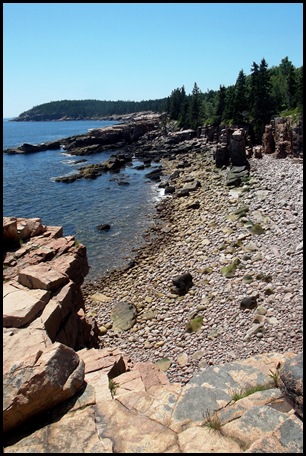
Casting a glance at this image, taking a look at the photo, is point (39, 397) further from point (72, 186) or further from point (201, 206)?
point (72, 186)

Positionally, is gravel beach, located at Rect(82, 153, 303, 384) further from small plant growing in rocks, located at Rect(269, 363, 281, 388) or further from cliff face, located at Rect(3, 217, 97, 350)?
small plant growing in rocks, located at Rect(269, 363, 281, 388)

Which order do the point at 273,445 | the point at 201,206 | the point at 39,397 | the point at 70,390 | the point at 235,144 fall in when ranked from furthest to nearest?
the point at 235,144
the point at 201,206
the point at 70,390
the point at 39,397
the point at 273,445

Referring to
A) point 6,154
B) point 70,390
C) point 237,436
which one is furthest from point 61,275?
point 6,154

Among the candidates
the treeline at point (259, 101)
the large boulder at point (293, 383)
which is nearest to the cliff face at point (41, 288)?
the large boulder at point (293, 383)

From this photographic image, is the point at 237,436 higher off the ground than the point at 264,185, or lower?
lower

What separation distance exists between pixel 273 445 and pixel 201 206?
2689 cm

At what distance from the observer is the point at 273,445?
17.6 ft

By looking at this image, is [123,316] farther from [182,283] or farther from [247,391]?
[247,391]

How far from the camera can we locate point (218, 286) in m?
18.1

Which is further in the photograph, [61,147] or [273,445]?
[61,147]

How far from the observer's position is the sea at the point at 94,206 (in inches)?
1072

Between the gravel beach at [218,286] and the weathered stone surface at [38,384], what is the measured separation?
287 inches

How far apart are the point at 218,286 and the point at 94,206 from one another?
84.2ft

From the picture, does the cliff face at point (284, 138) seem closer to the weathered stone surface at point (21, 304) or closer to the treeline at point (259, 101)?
the treeline at point (259, 101)
